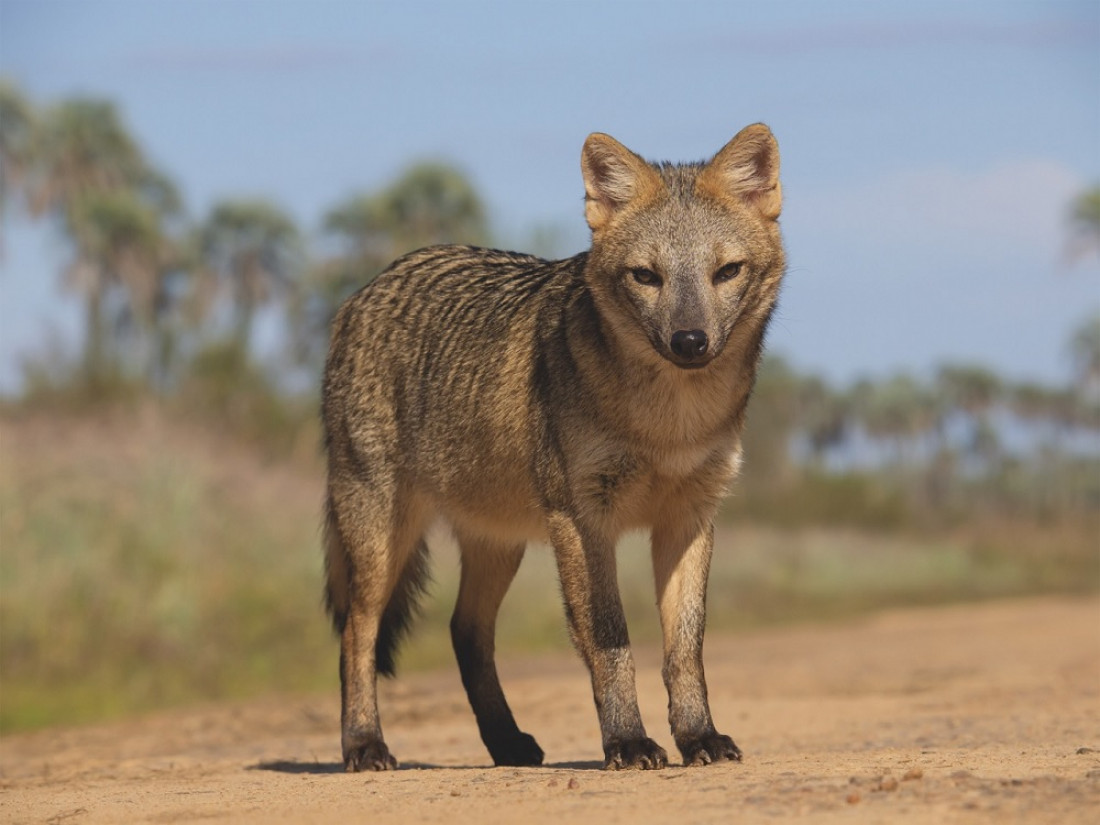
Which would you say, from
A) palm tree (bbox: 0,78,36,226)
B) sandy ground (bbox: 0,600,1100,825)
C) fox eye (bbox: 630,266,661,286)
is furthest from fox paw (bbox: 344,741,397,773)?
palm tree (bbox: 0,78,36,226)

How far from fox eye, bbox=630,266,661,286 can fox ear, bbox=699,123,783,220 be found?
560 mm

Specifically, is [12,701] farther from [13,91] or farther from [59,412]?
[13,91]

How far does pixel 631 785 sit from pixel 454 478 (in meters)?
2.46

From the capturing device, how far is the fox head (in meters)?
6.60

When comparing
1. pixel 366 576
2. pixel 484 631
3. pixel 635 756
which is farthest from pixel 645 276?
pixel 484 631

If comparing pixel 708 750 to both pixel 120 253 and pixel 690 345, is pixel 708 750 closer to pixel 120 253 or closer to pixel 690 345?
pixel 690 345

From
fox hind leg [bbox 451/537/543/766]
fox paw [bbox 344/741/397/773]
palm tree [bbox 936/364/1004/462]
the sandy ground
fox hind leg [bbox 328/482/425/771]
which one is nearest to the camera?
the sandy ground

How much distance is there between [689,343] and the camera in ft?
20.9

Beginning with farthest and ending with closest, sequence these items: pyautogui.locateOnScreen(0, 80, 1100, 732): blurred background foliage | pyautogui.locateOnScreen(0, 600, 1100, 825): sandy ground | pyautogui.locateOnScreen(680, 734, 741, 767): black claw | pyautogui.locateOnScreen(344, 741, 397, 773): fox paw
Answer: pyautogui.locateOnScreen(0, 80, 1100, 732): blurred background foliage → pyautogui.locateOnScreen(344, 741, 397, 773): fox paw → pyautogui.locateOnScreen(680, 734, 741, 767): black claw → pyautogui.locateOnScreen(0, 600, 1100, 825): sandy ground

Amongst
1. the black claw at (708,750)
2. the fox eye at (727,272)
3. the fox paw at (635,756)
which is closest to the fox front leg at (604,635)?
the fox paw at (635,756)

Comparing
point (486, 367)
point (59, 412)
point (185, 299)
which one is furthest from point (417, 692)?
point (185, 299)

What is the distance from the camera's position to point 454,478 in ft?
26.1

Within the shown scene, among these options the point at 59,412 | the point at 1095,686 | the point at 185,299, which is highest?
the point at 185,299

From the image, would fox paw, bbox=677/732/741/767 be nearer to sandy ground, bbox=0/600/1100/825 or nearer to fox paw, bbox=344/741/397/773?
sandy ground, bbox=0/600/1100/825
